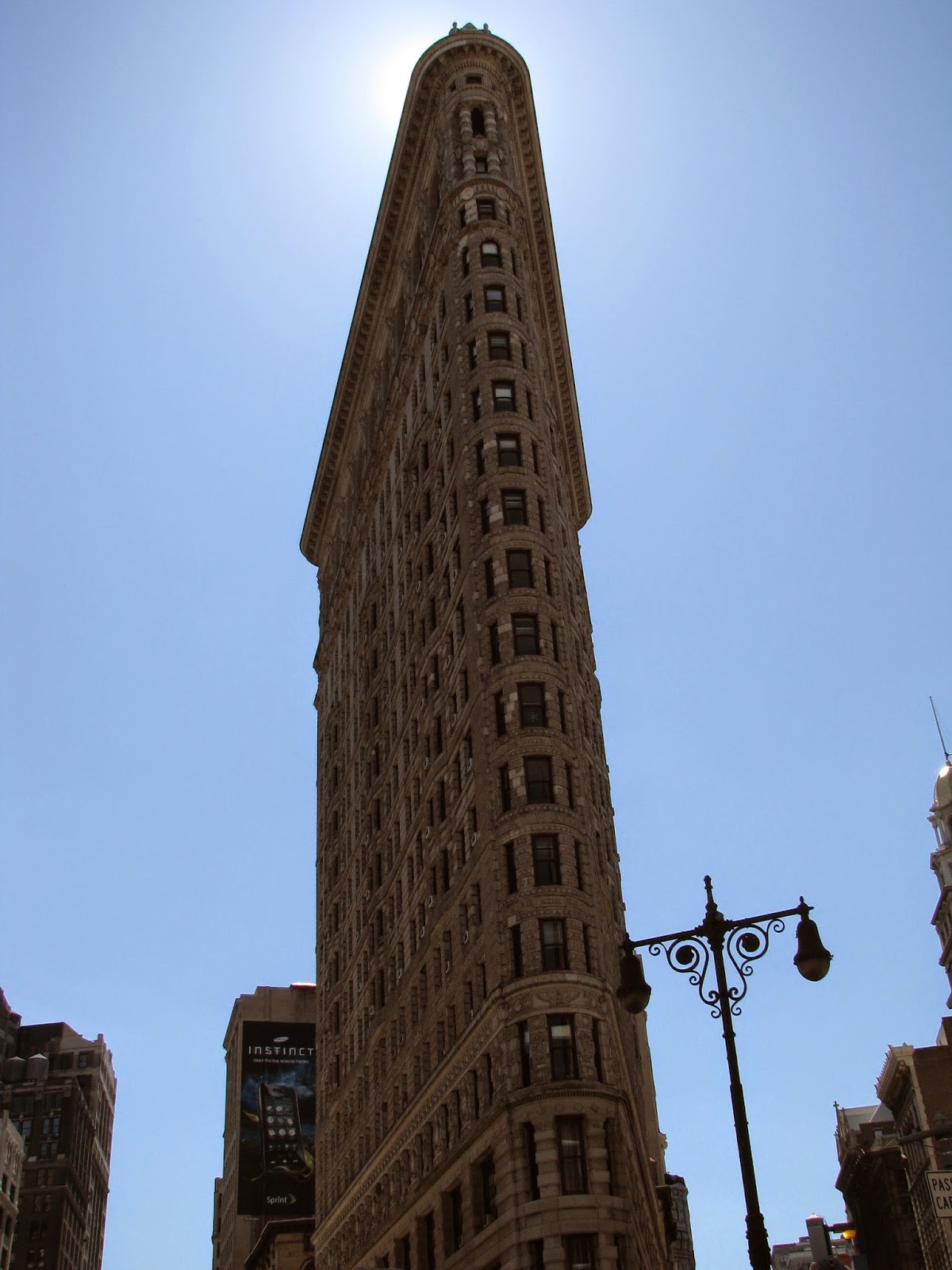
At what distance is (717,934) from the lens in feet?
74.9

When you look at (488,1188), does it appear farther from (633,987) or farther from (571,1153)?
(633,987)

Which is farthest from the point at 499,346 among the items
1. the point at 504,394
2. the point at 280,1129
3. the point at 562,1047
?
the point at 280,1129

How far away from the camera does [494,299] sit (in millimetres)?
72625

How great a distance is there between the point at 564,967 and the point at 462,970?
7253 millimetres

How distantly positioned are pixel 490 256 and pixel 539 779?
3408cm

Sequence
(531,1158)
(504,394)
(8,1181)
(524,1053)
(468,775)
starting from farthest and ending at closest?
(8,1181)
(504,394)
(468,775)
(524,1053)
(531,1158)

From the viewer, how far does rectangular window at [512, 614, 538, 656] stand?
2339 inches

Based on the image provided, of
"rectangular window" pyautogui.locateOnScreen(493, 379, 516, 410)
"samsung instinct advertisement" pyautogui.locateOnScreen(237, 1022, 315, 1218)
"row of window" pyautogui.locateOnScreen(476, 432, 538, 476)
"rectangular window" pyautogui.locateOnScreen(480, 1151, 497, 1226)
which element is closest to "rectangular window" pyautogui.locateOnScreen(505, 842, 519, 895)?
"rectangular window" pyautogui.locateOnScreen(480, 1151, 497, 1226)

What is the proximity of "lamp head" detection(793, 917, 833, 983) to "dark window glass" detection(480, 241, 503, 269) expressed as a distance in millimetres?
57940

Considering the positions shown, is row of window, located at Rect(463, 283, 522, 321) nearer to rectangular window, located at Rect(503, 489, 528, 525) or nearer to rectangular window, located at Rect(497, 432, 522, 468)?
rectangular window, located at Rect(497, 432, 522, 468)

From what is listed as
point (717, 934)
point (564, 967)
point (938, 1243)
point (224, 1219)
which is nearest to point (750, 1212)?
point (717, 934)

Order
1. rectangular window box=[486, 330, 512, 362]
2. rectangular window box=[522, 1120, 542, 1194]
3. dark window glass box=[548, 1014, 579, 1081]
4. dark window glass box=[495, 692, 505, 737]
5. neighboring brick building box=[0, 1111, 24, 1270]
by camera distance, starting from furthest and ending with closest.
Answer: neighboring brick building box=[0, 1111, 24, 1270] → rectangular window box=[486, 330, 512, 362] → dark window glass box=[495, 692, 505, 737] → dark window glass box=[548, 1014, 579, 1081] → rectangular window box=[522, 1120, 542, 1194]

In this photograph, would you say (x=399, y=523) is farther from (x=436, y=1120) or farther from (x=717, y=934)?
(x=717, y=934)

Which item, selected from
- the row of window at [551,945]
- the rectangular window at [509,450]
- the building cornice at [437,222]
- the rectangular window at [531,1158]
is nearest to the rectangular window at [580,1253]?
the rectangular window at [531,1158]
